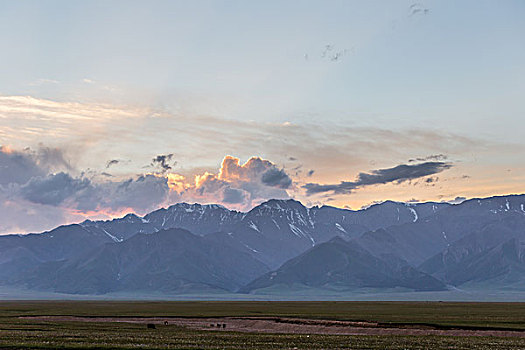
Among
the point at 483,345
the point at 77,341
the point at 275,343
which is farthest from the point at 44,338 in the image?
the point at 483,345

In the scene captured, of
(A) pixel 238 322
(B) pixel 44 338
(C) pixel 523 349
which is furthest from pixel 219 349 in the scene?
(A) pixel 238 322

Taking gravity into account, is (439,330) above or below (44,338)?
below

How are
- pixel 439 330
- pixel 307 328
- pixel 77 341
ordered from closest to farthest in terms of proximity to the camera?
pixel 77 341 < pixel 439 330 < pixel 307 328

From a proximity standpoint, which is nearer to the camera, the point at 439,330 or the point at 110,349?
the point at 110,349

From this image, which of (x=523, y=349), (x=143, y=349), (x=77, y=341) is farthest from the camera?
(x=77, y=341)

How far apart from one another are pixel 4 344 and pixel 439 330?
55.9 meters

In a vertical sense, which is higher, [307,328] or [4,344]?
[4,344]

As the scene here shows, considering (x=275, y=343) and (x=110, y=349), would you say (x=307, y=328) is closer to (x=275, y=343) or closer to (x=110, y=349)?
(x=275, y=343)

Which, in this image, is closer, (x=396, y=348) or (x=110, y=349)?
(x=110, y=349)

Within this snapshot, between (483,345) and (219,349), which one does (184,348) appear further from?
(483,345)

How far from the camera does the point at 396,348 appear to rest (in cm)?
4650

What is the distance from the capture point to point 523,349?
4594cm

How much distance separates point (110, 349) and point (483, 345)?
31299 mm

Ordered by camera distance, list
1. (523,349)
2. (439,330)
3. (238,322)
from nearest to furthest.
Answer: (523,349) → (439,330) → (238,322)
